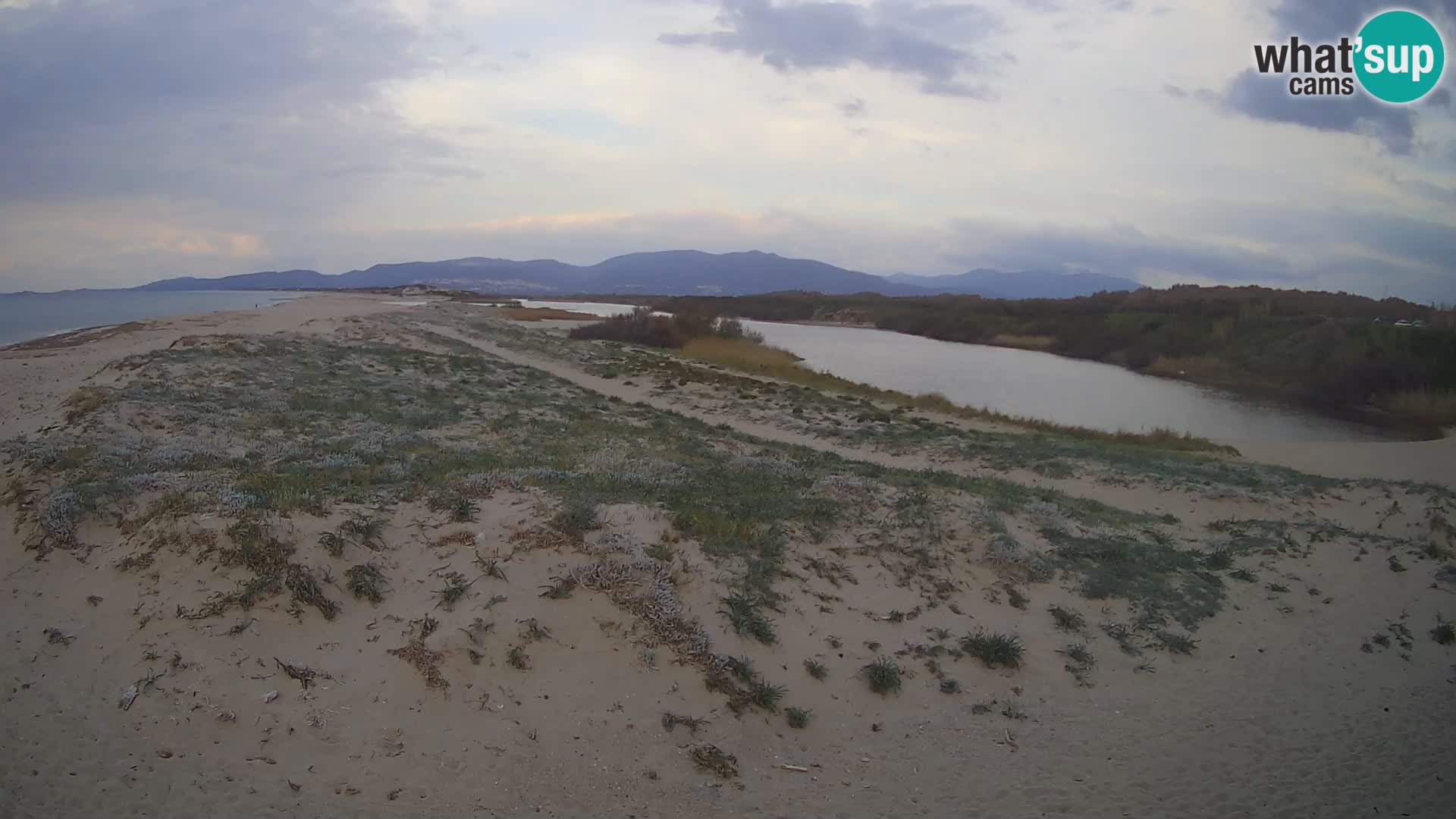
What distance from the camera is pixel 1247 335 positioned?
138ft

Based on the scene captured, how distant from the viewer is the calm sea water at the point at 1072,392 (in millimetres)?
26094

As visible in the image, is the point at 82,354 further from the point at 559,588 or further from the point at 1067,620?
the point at 1067,620

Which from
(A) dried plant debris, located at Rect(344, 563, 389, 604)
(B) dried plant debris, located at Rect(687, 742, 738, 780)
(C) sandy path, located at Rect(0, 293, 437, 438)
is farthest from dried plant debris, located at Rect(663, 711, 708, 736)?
(C) sandy path, located at Rect(0, 293, 437, 438)

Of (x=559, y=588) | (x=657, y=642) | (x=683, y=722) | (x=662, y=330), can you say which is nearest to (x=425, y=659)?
(x=559, y=588)

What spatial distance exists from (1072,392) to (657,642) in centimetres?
3249

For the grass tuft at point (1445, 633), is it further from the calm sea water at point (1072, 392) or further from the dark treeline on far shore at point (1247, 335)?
the dark treeline on far shore at point (1247, 335)

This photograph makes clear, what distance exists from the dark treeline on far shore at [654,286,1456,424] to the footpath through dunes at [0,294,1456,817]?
2744cm

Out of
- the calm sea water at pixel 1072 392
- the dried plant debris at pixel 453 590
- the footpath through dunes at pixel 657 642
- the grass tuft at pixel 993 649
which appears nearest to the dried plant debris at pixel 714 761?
the footpath through dunes at pixel 657 642

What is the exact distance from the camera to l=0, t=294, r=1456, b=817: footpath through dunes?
455cm

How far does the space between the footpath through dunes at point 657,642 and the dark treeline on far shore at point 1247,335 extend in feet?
90.0

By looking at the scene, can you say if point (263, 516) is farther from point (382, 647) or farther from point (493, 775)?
point (493, 775)

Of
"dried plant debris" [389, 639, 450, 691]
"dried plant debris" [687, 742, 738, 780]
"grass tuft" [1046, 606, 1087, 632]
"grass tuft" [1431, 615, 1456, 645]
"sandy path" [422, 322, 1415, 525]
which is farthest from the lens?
"sandy path" [422, 322, 1415, 525]

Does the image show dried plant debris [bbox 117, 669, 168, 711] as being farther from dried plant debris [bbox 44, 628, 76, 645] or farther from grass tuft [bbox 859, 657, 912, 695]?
grass tuft [bbox 859, 657, 912, 695]

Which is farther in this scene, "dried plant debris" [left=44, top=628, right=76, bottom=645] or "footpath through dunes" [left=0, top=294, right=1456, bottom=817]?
"dried plant debris" [left=44, top=628, right=76, bottom=645]
